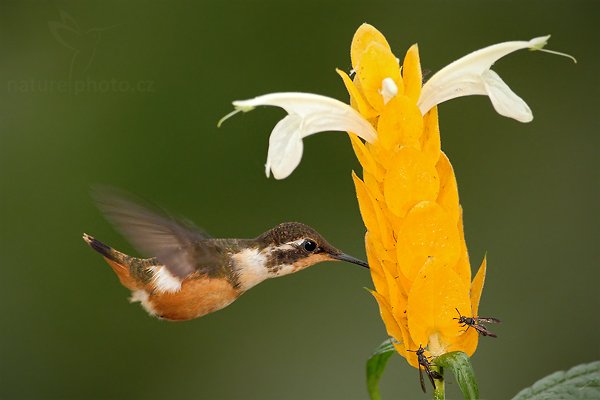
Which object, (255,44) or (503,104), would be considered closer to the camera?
(503,104)

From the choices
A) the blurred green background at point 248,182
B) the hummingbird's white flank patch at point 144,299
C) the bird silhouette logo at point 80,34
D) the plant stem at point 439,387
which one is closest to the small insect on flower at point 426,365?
the plant stem at point 439,387

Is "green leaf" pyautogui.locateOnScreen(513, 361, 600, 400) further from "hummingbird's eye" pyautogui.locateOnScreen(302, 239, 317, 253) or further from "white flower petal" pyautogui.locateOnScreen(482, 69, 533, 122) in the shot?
"hummingbird's eye" pyautogui.locateOnScreen(302, 239, 317, 253)

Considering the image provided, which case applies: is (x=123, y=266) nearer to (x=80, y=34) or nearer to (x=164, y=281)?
(x=164, y=281)

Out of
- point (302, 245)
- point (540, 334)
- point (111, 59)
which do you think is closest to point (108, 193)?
point (302, 245)

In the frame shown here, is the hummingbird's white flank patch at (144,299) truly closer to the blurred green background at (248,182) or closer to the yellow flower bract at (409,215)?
the yellow flower bract at (409,215)

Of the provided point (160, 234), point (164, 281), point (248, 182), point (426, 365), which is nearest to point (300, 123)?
point (426, 365)

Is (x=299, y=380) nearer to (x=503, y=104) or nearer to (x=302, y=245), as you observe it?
(x=302, y=245)
